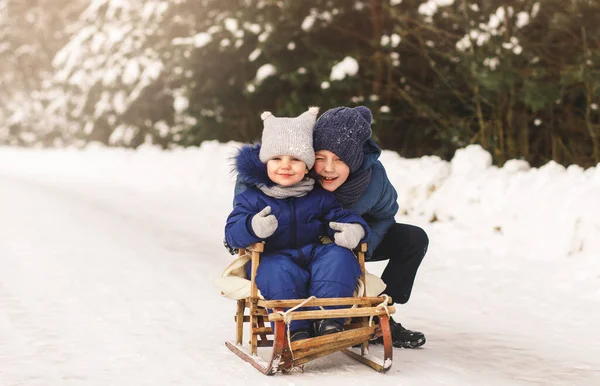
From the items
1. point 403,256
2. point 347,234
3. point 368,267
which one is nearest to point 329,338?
point 347,234

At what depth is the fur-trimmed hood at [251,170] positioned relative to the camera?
4.09 metres

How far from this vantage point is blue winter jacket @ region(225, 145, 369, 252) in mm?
4059

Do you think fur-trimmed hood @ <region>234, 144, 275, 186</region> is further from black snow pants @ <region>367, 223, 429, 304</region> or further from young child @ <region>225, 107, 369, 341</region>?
black snow pants @ <region>367, 223, 429, 304</region>

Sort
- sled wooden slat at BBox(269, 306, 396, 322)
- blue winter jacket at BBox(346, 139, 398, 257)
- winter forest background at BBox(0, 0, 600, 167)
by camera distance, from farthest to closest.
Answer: winter forest background at BBox(0, 0, 600, 167), blue winter jacket at BBox(346, 139, 398, 257), sled wooden slat at BBox(269, 306, 396, 322)

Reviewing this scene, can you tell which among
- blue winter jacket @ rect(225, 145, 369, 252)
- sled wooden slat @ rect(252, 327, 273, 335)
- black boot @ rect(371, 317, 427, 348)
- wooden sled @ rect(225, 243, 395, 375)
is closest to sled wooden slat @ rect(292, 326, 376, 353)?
wooden sled @ rect(225, 243, 395, 375)

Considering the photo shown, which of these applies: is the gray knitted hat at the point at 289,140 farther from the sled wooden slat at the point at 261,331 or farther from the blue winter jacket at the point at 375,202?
the sled wooden slat at the point at 261,331

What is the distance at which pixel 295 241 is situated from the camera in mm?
4105

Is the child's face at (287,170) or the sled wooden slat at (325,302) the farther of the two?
the child's face at (287,170)

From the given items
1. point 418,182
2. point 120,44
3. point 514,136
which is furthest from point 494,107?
point 120,44

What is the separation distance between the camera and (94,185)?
14.4 m

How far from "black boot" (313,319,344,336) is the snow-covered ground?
201 millimetres

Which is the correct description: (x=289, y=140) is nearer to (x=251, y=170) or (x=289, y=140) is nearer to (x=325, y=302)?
(x=251, y=170)

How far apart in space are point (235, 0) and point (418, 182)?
580cm

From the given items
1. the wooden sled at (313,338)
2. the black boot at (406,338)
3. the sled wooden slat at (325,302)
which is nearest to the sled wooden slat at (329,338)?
the wooden sled at (313,338)
